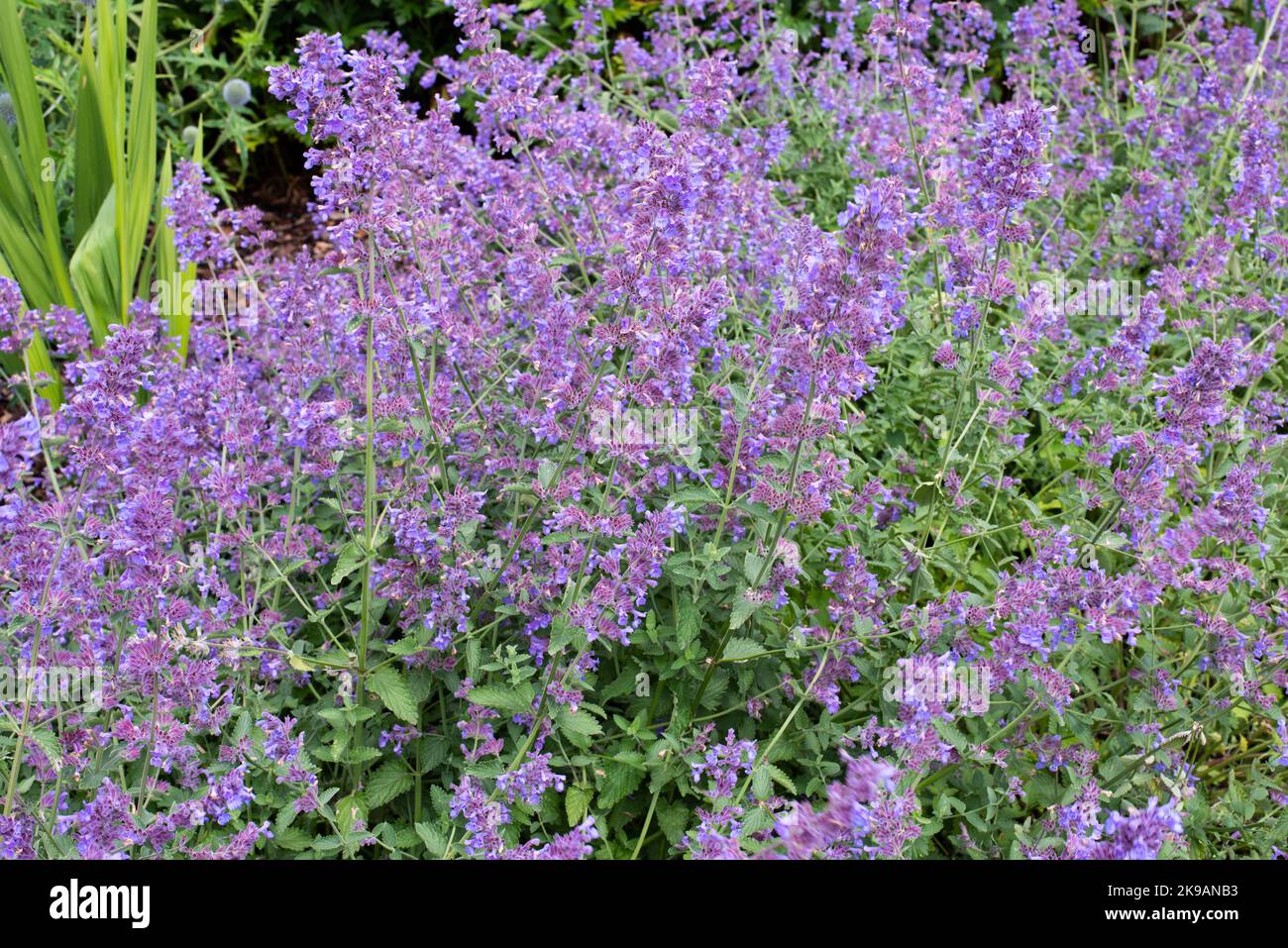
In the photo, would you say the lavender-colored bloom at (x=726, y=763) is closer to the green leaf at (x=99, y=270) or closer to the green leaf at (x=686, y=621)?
the green leaf at (x=686, y=621)

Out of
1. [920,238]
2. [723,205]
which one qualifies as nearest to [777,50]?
[920,238]

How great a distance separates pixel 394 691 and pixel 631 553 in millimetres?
557

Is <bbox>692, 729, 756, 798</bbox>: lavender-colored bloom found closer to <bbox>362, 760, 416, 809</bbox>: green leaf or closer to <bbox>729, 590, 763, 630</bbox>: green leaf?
<bbox>729, 590, 763, 630</bbox>: green leaf

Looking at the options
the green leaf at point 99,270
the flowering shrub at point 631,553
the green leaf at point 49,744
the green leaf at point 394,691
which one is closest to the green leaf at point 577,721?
the flowering shrub at point 631,553

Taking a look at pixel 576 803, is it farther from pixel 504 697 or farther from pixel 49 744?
pixel 49 744

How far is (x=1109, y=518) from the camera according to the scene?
8.34 feet

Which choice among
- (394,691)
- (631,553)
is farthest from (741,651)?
(394,691)

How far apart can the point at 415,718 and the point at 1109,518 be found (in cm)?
153

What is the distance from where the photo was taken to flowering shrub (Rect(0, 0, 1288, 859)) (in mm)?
2275

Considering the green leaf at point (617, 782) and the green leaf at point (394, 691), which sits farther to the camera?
the green leaf at point (617, 782)

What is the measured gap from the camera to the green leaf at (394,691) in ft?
7.64

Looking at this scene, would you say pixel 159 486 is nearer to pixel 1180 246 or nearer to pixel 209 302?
pixel 209 302

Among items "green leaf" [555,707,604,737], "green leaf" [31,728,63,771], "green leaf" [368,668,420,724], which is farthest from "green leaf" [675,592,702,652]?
"green leaf" [31,728,63,771]

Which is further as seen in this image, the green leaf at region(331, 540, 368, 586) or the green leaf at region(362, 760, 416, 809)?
the green leaf at region(362, 760, 416, 809)
